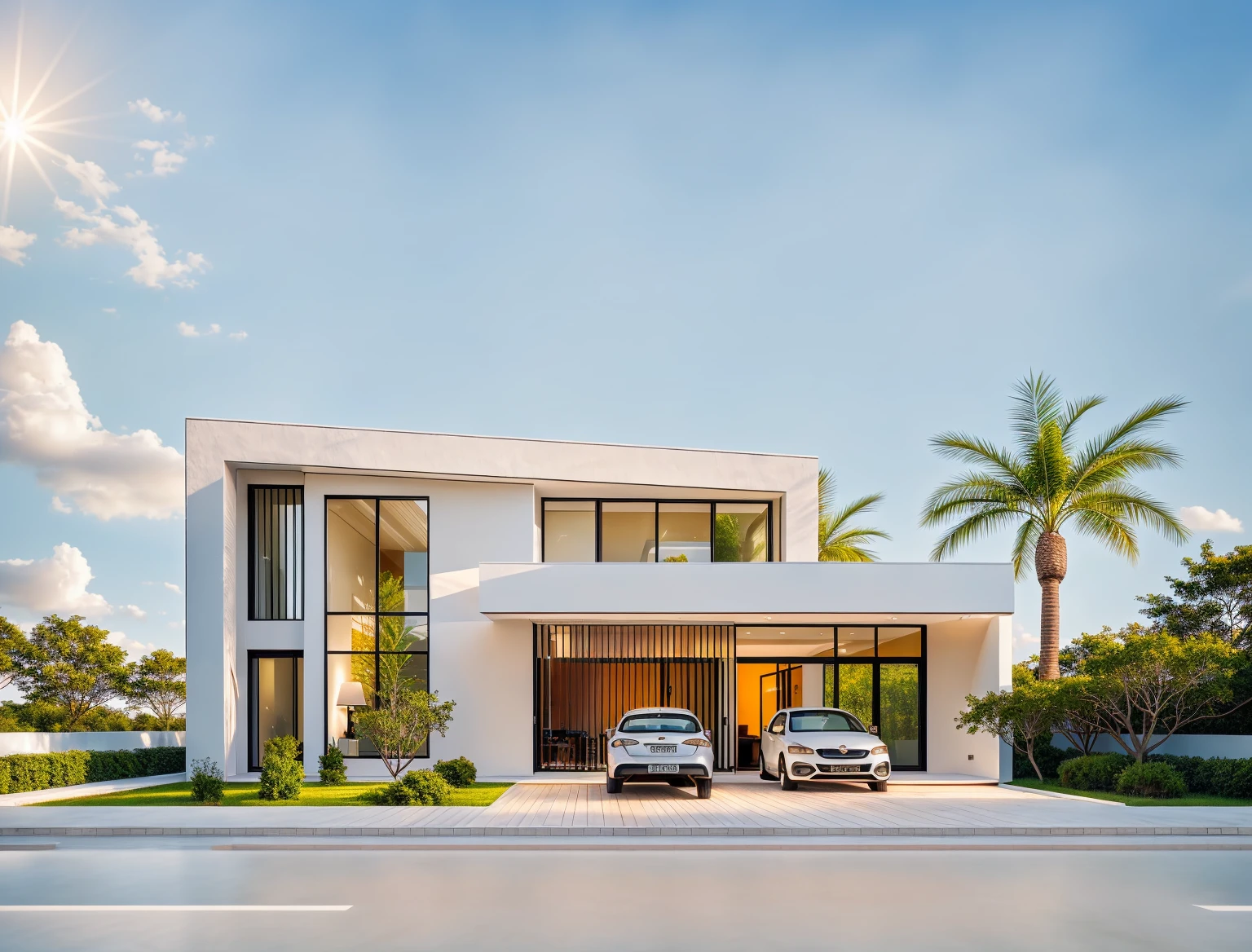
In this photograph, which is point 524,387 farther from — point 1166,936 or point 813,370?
point 1166,936

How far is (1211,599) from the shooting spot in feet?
93.7

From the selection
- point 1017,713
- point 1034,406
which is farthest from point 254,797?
point 1034,406

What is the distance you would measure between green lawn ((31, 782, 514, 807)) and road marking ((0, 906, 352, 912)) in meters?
6.79

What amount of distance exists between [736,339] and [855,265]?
14.5ft

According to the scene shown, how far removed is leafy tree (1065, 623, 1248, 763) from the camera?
16.2m

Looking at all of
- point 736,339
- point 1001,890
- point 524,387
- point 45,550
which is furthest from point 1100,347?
point 45,550

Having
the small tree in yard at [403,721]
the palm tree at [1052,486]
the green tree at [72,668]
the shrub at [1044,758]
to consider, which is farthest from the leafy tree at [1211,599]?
the green tree at [72,668]

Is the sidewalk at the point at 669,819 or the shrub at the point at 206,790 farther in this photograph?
the shrub at the point at 206,790

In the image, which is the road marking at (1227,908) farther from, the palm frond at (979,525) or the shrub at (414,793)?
the palm frond at (979,525)

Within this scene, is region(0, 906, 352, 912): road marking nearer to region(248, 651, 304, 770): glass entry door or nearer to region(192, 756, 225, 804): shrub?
region(192, 756, 225, 804): shrub

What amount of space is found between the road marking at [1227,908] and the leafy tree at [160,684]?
1444 inches

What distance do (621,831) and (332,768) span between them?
839 cm

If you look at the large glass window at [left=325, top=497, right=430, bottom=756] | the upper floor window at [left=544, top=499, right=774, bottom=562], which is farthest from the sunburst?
the upper floor window at [left=544, top=499, right=774, bottom=562]

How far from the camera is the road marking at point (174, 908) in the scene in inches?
301
